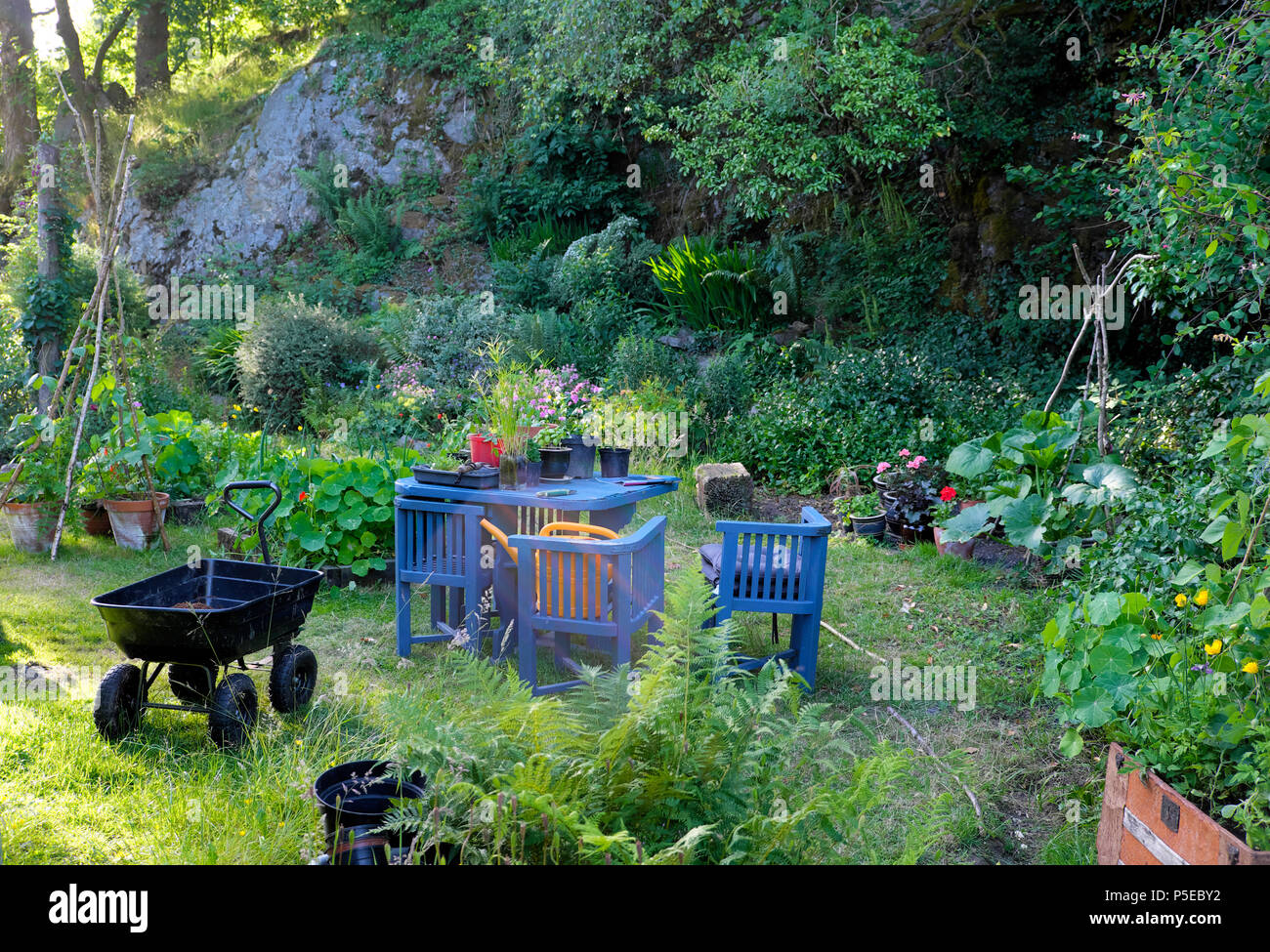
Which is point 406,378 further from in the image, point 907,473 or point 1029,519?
point 1029,519

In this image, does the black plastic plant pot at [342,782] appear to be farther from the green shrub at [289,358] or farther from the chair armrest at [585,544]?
the green shrub at [289,358]

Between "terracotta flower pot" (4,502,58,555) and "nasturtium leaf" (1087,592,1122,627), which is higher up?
"nasturtium leaf" (1087,592,1122,627)

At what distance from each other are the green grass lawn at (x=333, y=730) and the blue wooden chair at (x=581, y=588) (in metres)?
0.60

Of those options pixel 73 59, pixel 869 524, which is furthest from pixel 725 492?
pixel 73 59

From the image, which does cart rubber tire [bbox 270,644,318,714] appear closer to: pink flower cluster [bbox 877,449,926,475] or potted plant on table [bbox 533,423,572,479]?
potted plant on table [bbox 533,423,572,479]

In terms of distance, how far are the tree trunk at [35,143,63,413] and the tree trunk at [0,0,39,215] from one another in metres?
9.87

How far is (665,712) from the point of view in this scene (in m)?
2.03

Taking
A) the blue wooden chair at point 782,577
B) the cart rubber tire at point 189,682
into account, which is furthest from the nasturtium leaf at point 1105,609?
the cart rubber tire at point 189,682

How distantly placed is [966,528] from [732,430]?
4.30 metres

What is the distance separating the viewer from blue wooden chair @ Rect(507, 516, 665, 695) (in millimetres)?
3562

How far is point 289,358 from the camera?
10266 mm

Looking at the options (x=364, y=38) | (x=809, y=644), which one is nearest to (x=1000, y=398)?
(x=809, y=644)

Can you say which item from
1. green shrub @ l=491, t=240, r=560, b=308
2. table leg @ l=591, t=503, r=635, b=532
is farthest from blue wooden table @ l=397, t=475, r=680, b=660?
green shrub @ l=491, t=240, r=560, b=308

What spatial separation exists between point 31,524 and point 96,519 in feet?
1.48
